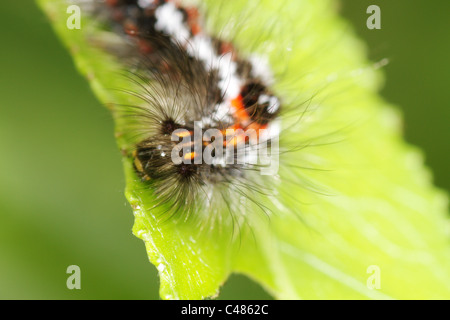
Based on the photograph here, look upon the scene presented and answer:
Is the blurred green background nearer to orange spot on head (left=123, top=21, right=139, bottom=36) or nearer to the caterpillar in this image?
the caterpillar

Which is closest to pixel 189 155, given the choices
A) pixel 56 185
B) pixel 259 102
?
pixel 259 102

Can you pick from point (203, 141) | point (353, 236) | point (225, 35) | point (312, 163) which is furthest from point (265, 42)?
point (353, 236)

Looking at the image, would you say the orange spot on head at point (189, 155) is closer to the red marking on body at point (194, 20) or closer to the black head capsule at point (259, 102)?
the black head capsule at point (259, 102)

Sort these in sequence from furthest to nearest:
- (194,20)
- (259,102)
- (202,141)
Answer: (194,20) < (259,102) < (202,141)

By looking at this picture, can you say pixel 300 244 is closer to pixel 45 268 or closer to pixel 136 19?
pixel 45 268

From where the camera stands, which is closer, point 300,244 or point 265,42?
point 300,244

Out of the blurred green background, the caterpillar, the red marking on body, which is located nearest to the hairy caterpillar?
the caterpillar

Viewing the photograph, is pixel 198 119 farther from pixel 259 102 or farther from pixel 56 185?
pixel 56 185
